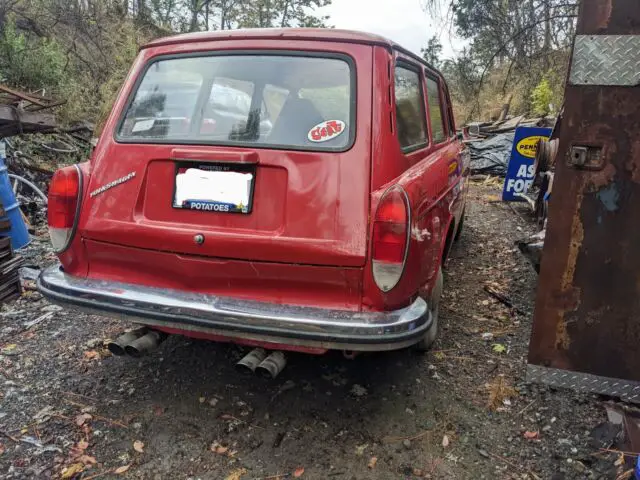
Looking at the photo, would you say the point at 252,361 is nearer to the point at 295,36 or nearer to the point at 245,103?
the point at 245,103

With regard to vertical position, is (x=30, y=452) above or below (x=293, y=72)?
below

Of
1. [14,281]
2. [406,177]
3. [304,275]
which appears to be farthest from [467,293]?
[14,281]

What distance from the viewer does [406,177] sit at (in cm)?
253

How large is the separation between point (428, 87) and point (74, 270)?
110 inches

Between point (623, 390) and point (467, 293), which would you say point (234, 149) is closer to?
point (623, 390)

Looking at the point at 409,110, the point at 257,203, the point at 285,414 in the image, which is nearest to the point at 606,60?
the point at 409,110

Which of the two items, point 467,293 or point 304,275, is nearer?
point 304,275

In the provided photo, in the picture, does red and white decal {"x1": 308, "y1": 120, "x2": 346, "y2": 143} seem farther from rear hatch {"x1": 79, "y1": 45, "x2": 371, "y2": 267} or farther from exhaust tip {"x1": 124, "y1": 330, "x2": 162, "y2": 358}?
exhaust tip {"x1": 124, "y1": 330, "x2": 162, "y2": 358}

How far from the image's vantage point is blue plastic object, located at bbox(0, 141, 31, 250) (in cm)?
485

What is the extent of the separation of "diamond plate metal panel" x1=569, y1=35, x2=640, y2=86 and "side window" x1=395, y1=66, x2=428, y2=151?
882 millimetres

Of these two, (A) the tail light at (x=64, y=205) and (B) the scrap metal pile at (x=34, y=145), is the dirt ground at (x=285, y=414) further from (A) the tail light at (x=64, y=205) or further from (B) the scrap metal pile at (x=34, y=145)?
(B) the scrap metal pile at (x=34, y=145)

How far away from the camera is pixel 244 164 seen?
95.1 inches

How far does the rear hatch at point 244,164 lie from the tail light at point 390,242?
7 cm

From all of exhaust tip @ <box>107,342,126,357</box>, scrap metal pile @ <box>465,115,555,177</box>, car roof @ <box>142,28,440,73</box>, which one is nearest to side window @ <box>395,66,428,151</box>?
car roof @ <box>142,28,440,73</box>
